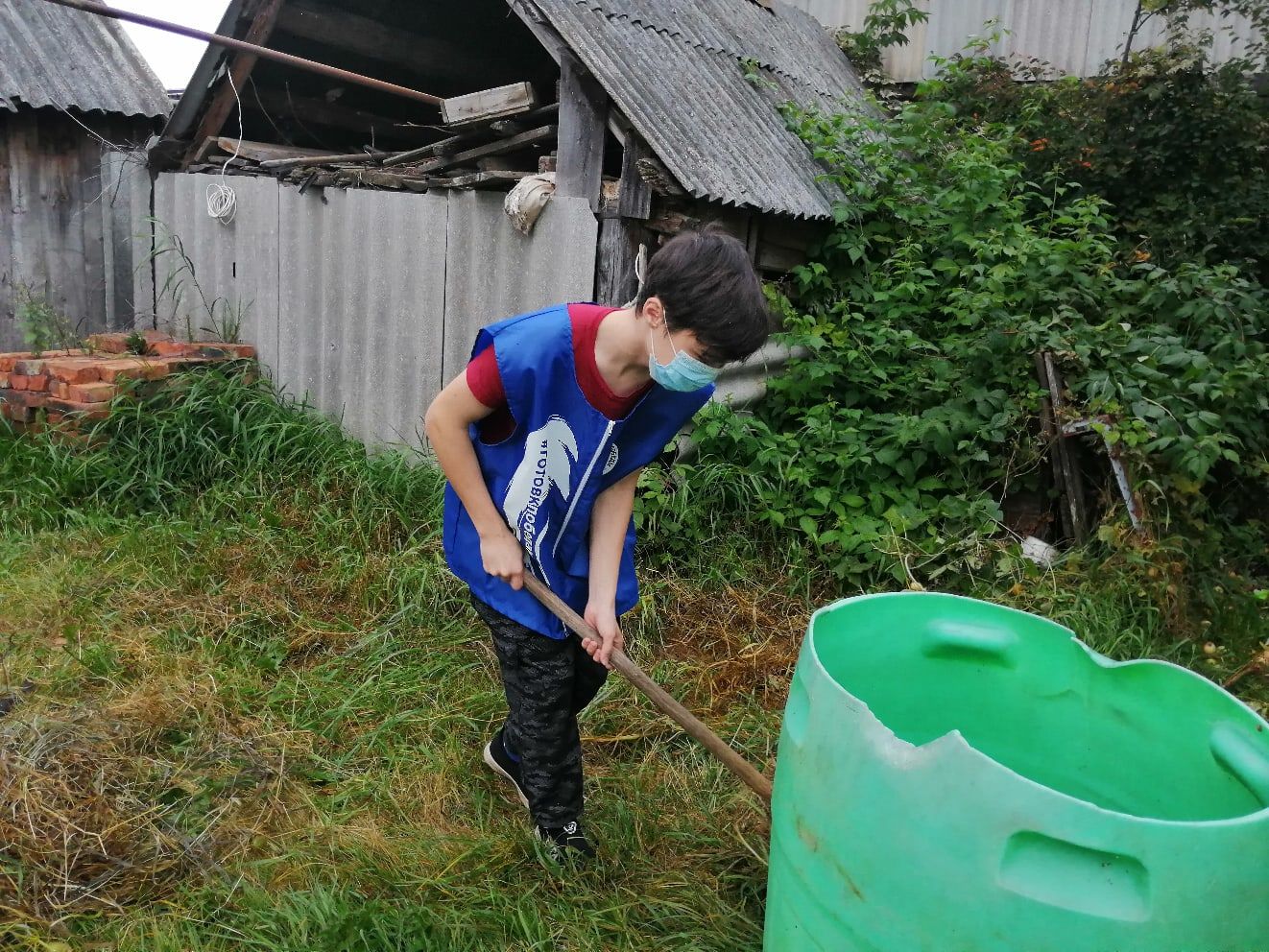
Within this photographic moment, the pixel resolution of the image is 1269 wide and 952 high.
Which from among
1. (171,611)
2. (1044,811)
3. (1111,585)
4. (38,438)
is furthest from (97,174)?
(1044,811)

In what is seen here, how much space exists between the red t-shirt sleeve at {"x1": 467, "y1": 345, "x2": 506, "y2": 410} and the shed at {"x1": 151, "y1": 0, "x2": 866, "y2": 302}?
76.6 inches

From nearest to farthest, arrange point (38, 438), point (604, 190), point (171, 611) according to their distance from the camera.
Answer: point (171, 611), point (604, 190), point (38, 438)

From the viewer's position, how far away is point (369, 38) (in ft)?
18.0

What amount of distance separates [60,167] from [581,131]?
16.7 feet

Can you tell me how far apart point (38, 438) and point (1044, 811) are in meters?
4.96

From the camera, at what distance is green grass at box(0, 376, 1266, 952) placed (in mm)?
2293

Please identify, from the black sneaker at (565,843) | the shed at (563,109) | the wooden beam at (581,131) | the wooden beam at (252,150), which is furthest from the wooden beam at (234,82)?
the black sneaker at (565,843)

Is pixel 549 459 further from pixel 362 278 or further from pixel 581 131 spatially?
pixel 362 278

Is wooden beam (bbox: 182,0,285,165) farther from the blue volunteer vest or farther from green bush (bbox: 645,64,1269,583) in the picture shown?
the blue volunteer vest

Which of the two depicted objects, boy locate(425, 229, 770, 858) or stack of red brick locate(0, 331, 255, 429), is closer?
boy locate(425, 229, 770, 858)

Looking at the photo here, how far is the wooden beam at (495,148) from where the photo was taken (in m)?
4.43

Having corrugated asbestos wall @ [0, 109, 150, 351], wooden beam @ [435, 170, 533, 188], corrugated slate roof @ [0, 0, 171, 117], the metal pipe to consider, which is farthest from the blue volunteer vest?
corrugated slate roof @ [0, 0, 171, 117]

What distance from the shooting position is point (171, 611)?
3.65 metres

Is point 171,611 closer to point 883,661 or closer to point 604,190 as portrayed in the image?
point 604,190
